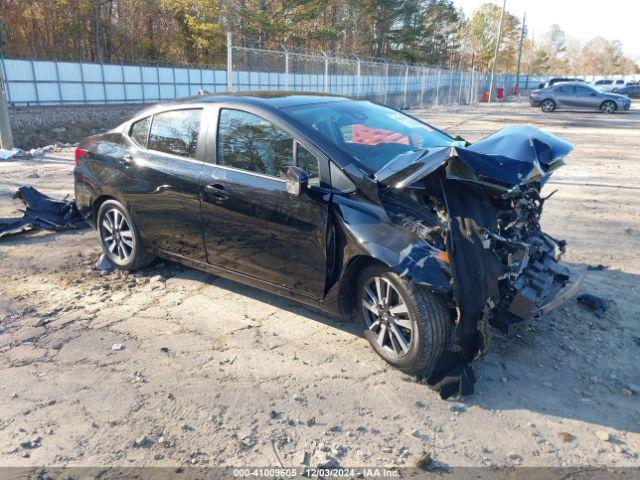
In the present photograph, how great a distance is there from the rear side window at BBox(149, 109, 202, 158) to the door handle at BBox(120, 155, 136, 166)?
22cm

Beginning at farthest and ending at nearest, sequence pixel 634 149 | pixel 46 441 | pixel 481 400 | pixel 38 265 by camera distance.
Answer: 1. pixel 634 149
2. pixel 38 265
3. pixel 481 400
4. pixel 46 441

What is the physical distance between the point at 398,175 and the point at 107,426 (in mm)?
2316

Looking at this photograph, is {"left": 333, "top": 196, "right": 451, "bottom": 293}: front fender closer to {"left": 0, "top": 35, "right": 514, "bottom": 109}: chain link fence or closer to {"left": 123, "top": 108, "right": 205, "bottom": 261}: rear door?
{"left": 123, "top": 108, "right": 205, "bottom": 261}: rear door

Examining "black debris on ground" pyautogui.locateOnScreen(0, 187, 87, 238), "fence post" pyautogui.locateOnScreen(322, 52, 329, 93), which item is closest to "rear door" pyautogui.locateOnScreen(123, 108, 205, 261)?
"black debris on ground" pyautogui.locateOnScreen(0, 187, 87, 238)

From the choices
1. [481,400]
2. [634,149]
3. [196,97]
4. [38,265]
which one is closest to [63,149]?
[38,265]

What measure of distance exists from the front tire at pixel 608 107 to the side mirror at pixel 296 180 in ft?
102

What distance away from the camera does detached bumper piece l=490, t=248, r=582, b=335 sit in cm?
329

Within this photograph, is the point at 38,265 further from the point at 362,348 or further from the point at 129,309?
the point at 362,348

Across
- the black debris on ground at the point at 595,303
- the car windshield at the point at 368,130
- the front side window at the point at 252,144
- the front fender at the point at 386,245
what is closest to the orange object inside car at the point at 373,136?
the car windshield at the point at 368,130

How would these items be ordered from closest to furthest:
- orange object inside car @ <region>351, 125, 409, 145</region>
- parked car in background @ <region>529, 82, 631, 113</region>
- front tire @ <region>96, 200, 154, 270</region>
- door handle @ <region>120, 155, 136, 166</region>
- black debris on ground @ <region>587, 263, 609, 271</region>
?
orange object inside car @ <region>351, 125, 409, 145</region> < door handle @ <region>120, 155, 136, 166</region> < front tire @ <region>96, 200, 154, 270</region> < black debris on ground @ <region>587, 263, 609, 271</region> < parked car in background @ <region>529, 82, 631, 113</region>

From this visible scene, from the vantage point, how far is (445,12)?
6138 centimetres

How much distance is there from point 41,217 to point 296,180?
14.5 feet

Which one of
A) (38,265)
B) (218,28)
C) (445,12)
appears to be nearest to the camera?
(38,265)

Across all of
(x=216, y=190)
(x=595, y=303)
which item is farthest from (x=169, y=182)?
(x=595, y=303)
